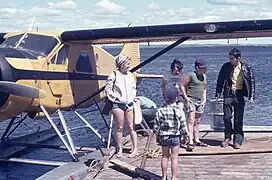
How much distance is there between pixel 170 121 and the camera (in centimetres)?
666

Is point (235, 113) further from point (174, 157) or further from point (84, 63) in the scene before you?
point (84, 63)

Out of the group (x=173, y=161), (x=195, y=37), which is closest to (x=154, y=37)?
(x=195, y=37)

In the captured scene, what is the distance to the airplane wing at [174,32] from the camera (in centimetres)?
888

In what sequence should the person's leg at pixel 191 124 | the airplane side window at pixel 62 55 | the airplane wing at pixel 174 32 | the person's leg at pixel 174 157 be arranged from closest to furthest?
the person's leg at pixel 174 157 → the person's leg at pixel 191 124 → the airplane wing at pixel 174 32 → the airplane side window at pixel 62 55

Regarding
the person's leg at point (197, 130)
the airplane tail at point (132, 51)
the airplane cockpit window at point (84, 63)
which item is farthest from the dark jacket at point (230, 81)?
the airplane tail at point (132, 51)

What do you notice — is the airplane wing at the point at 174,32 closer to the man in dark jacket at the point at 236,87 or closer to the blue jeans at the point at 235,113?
the man in dark jacket at the point at 236,87

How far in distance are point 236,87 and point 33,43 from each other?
3.57 meters

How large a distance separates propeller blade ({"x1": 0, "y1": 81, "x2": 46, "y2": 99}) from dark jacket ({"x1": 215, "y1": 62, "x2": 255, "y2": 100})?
2881 mm

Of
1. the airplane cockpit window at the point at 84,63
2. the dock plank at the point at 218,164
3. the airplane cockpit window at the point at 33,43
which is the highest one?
the airplane cockpit window at the point at 33,43

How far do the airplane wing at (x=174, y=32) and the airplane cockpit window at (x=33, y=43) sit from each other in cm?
33

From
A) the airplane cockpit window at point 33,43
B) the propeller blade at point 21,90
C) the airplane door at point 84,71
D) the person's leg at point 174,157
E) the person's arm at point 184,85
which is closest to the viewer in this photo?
the person's leg at point 174,157

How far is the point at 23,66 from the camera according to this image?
8891 millimetres

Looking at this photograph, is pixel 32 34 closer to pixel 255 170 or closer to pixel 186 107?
pixel 186 107

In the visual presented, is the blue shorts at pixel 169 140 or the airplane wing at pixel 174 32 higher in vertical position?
the airplane wing at pixel 174 32
